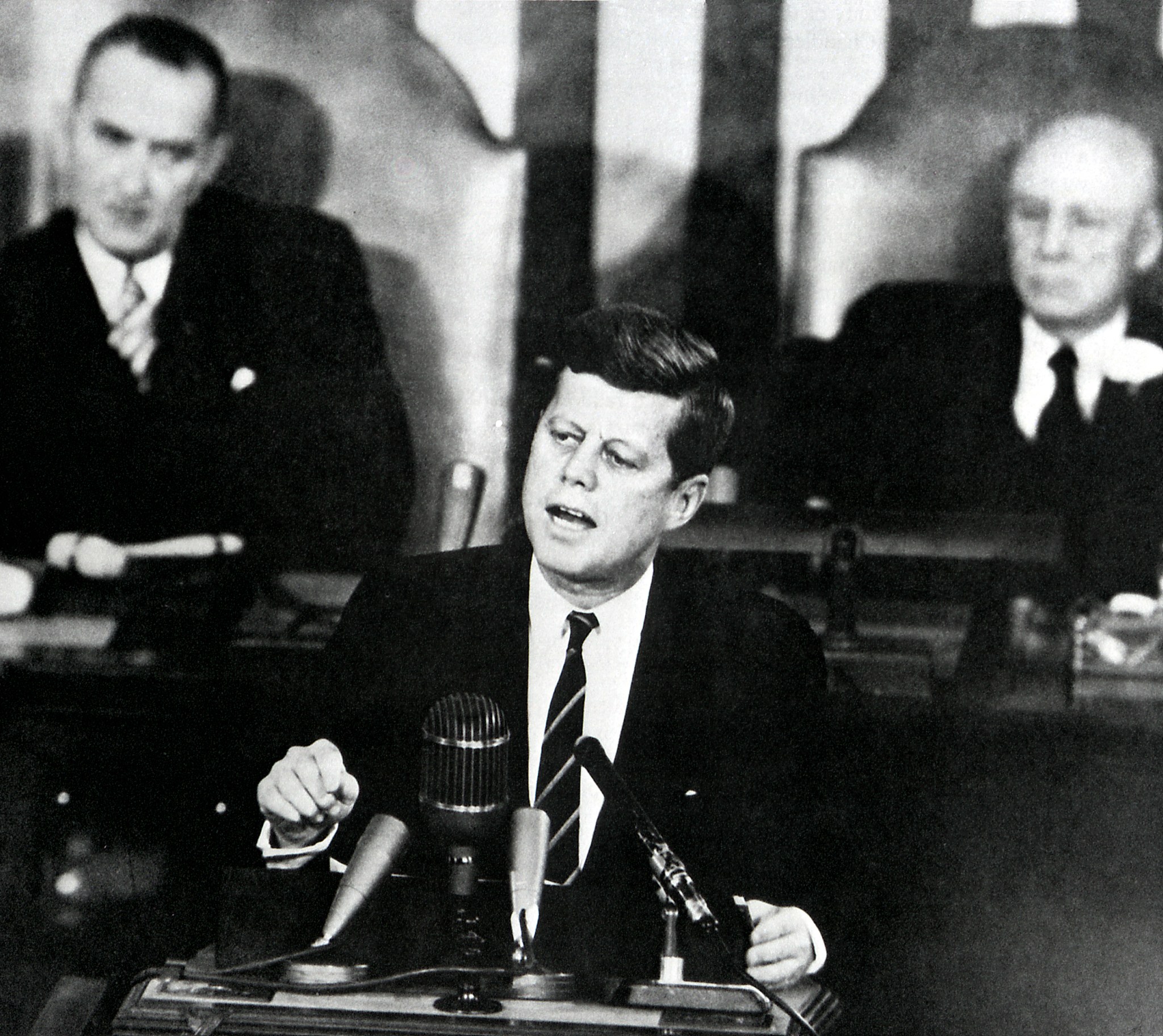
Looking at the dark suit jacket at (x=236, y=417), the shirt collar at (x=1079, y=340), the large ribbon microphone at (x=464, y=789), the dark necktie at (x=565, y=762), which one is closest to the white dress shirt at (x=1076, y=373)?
the shirt collar at (x=1079, y=340)

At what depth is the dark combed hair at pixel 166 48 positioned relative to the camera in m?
3.80

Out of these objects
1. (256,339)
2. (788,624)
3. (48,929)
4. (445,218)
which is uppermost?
(445,218)

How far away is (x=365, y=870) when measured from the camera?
2.80 meters

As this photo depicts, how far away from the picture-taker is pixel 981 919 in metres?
3.69

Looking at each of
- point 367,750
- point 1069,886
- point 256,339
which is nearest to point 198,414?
point 256,339

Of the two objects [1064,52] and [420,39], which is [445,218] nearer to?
[420,39]

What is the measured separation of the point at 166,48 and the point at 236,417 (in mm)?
792

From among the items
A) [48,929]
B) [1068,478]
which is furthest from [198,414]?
[1068,478]

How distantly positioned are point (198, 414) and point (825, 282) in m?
1.35

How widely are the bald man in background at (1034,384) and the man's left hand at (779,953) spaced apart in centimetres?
95

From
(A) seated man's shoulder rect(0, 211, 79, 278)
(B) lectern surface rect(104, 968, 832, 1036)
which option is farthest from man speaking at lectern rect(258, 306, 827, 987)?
(A) seated man's shoulder rect(0, 211, 79, 278)

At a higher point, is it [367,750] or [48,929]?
[367,750]

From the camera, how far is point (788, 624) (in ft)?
12.2

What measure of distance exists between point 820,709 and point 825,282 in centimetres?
88
